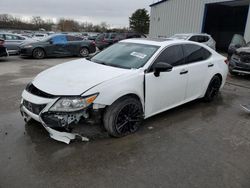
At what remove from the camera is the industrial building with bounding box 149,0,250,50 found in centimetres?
1583

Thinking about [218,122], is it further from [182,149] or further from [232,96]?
[232,96]

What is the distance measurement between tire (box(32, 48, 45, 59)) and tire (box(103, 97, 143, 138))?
9831 mm

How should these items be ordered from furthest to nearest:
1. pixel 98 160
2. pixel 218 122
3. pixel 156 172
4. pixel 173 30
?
1. pixel 173 30
2. pixel 218 122
3. pixel 98 160
4. pixel 156 172

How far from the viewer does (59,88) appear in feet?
9.16

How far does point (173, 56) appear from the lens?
12.4ft

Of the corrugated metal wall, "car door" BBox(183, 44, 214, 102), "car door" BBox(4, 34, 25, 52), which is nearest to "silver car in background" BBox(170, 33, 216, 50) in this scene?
the corrugated metal wall

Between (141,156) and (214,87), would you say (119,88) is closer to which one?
(141,156)

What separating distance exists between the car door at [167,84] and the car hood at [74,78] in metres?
0.51

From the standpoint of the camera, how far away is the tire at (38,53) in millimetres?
11341

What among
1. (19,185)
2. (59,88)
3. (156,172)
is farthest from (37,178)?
(156,172)

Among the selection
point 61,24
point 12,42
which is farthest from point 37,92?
point 61,24

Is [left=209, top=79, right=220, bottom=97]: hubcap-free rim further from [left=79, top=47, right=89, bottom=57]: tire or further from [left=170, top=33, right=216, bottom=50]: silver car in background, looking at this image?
[left=79, top=47, right=89, bottom=57]: tire

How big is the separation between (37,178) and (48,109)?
834mm

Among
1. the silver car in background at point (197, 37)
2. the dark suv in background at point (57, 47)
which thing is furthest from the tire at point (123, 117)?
the dark suv in background at point (57, 47)
